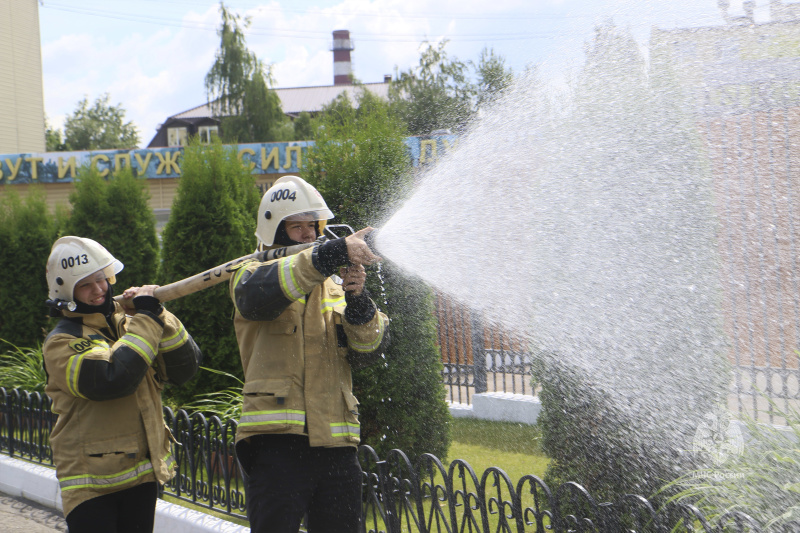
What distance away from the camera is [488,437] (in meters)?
6.69

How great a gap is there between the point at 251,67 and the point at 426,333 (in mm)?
28729

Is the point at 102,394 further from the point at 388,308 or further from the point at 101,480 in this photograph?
the point at 388,308

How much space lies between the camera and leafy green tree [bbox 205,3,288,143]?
31016 millimetres

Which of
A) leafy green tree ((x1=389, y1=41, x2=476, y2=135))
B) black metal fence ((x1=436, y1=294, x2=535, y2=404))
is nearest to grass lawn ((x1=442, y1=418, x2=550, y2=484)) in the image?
black metal fence ((x1=436, y1=294, x2=535, y2=404))

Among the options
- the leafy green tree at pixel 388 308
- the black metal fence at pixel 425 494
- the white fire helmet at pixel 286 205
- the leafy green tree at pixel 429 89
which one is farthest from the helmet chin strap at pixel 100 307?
the leafy green tree at pixel 429 89

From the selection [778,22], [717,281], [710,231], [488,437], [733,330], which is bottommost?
[488,437]

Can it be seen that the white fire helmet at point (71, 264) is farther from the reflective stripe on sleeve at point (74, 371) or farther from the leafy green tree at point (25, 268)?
the leafy green tree at point (25, 268)

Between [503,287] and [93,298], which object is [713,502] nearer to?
[503,287]

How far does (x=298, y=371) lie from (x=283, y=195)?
0.75 meters

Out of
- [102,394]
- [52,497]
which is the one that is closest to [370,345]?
[102,394]

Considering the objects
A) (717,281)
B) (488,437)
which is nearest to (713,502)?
(717,281)

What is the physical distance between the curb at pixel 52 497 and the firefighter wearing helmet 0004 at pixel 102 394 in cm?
129

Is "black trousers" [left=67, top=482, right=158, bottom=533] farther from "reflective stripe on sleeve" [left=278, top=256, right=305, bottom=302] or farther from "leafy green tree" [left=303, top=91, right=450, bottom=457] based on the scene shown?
"leafy green tree" [left=303, top=91, right=450, bottom=457]

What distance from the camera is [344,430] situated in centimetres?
285
